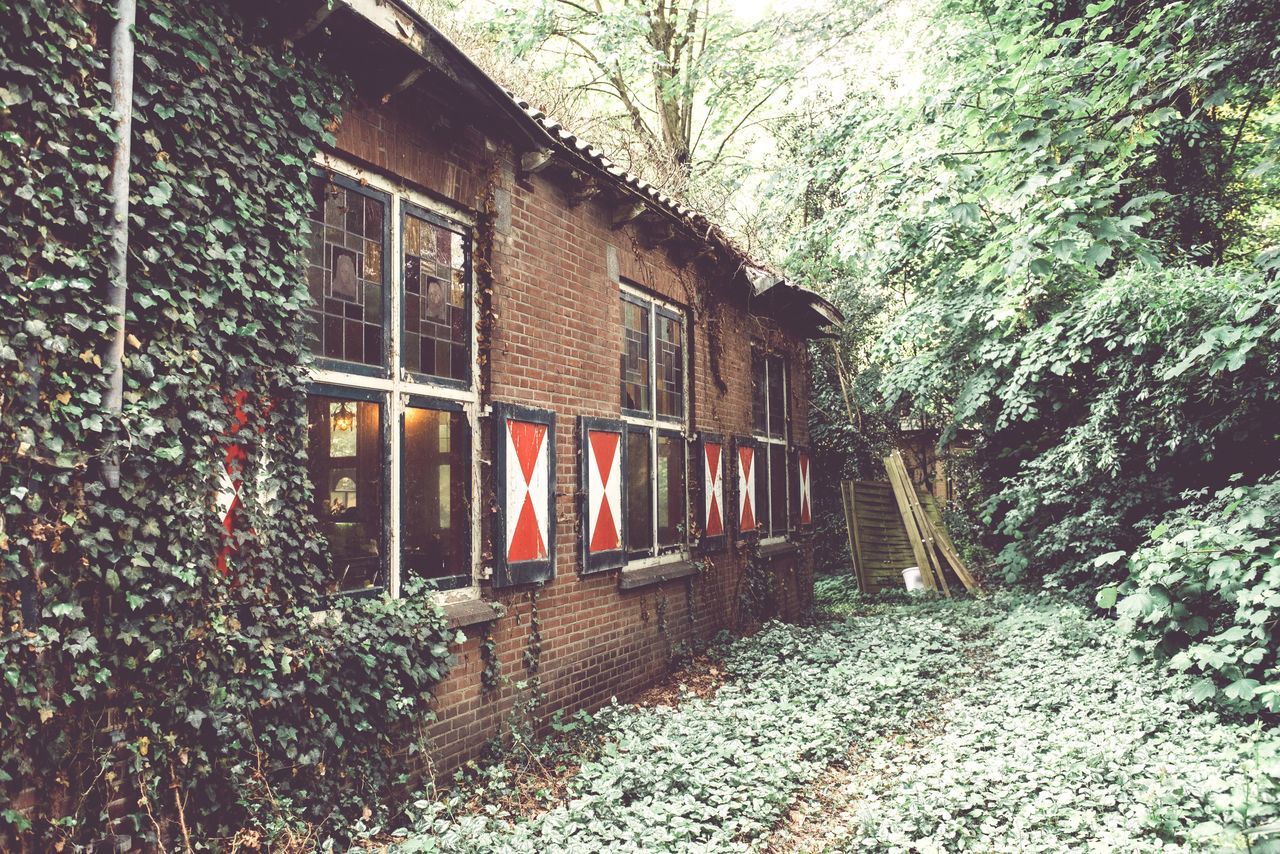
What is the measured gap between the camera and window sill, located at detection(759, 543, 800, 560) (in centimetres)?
980

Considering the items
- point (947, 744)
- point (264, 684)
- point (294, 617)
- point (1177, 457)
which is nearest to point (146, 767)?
point (264, 684)

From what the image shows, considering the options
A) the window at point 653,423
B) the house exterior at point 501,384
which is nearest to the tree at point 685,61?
the window at point 653,423

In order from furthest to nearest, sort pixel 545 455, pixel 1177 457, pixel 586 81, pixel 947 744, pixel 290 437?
pixel 586 81 → pixel 1177 457 → pixel 545 455 → pixel 947 744 → pixel 290 437

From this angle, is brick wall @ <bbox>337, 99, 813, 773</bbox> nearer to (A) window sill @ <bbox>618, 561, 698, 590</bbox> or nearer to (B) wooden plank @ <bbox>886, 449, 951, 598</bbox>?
(A) window sill @ <bbox>618, 561, 698, 590</bbox>

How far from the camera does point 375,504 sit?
4340mm

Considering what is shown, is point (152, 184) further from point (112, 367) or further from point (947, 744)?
point (947, 744)

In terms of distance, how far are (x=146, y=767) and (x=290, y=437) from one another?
1.45 metres

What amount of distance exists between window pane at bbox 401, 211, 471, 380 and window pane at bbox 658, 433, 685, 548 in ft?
10.0

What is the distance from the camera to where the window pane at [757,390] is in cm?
1010

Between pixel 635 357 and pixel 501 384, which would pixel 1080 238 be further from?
pixel 501 384

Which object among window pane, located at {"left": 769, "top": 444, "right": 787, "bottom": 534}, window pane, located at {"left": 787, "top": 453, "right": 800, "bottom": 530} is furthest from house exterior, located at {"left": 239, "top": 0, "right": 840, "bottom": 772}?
window pane, located at {"left": 787, "top": 453, "right": 800, "bottom": 530}

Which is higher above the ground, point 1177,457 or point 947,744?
point 1177,457

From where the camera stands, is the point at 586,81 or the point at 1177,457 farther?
the point at 586,81

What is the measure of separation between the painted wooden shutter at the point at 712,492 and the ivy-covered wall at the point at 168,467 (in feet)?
14.8
